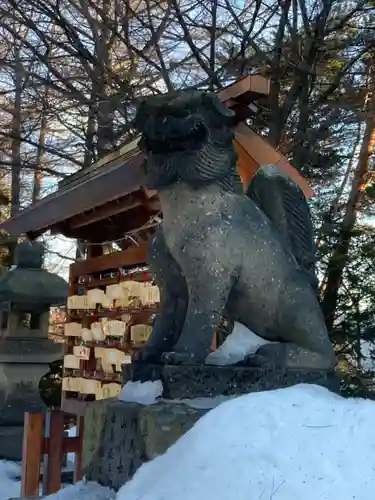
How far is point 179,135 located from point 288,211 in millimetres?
788

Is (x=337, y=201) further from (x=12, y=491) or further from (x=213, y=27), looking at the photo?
(x=12, y=491)

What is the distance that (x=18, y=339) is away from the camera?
717cm

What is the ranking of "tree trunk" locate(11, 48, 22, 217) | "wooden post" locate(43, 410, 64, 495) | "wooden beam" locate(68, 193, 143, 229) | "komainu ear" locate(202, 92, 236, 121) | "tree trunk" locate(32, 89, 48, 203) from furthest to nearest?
"tree trunk" locate(32, 89, 48, 203) → "tree trunk" locate(11, 48, 22, 217) → "wooden beam" locate(68, 193, 143, 229) → "wooden post" locate(43, 410, 64, 495) → "komainu ear" locate(202, 92, 236, 121)

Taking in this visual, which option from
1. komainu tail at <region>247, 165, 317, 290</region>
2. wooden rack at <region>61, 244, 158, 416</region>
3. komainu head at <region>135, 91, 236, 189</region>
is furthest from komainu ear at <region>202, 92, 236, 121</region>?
wooden rack at <region>61, 244, 158, 416</region>

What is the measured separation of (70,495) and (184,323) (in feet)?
3.08

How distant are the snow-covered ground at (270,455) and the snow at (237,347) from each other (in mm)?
420

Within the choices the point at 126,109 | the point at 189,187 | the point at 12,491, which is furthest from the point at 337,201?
the point at 189,187

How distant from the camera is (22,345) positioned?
717 centimetres

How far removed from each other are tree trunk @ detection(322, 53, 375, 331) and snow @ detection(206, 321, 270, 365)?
5.39 metres

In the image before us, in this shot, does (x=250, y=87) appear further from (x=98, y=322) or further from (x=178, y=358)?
(x=98, y=322)

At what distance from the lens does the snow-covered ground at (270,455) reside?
223 cm

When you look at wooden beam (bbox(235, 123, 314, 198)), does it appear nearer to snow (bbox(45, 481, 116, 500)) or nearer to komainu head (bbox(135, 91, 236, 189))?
komainu head (bbox(135, 91, 236, 189))

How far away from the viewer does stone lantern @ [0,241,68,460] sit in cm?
705

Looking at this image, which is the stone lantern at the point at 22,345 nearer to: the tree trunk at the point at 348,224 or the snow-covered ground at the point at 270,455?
the tree trunk at the point at 348,224
